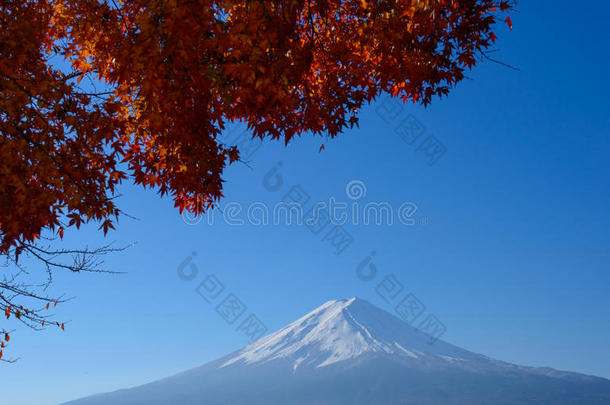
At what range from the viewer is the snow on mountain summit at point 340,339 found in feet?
566

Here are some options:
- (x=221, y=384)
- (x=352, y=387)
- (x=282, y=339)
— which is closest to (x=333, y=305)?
(x=282, y=339)

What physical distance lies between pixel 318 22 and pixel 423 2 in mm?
2678

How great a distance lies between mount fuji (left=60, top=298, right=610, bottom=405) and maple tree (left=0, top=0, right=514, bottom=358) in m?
Result: 161

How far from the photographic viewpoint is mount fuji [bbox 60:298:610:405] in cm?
15825

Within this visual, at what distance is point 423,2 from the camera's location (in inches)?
191

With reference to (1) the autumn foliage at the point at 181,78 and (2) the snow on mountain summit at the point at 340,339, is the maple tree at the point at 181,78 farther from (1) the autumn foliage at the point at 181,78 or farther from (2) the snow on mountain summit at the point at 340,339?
(2) the snow on mountain summit at the point at 340,339

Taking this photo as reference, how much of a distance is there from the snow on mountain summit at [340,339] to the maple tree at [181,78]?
565 feet

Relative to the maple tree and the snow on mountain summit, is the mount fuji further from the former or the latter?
the maple tree

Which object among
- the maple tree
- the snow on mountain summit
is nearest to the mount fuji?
the snow on mountain summit

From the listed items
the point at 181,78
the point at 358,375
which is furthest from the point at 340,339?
the point at 181,78

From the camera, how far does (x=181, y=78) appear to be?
14.6 ft

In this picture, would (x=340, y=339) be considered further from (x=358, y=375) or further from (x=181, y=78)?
(x=181, y=78)

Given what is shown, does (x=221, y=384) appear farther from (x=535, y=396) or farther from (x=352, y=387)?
(x=535, y=396)

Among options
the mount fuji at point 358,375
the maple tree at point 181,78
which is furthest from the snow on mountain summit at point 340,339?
the maple tree at point 181,78
